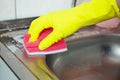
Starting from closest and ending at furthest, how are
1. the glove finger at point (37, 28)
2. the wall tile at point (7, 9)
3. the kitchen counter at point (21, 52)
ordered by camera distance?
the kitchen counter at point (21, 52) < the glove finger at point (37, 28) < the wall tile at point (7, 9)

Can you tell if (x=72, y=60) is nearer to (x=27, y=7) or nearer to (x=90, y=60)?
(x=90, y=60)

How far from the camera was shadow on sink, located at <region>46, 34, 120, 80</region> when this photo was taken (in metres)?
0.77

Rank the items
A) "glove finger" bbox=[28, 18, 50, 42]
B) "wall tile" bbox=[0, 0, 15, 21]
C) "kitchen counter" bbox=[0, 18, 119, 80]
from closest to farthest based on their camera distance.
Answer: "kitchen counter" bbox=[0, 18, 119, 80]
"glove finger" bbox=[28, 18, 50, 42]
"wall tile" bbox=[0, 0, 15, 21]

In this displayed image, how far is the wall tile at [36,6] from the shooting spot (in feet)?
2.86

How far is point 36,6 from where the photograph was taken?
35.6 inches

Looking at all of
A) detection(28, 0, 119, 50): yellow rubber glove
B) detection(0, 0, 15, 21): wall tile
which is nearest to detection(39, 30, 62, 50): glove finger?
detection(28, 0, 119, 50): yellow rubber glove

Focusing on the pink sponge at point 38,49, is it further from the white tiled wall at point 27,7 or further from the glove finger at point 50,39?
the white tiled wall at point 27,7

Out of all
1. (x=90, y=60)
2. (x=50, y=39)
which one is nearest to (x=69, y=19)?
(x=50, y=39)

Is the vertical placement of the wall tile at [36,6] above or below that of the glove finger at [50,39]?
above

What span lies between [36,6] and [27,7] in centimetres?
4

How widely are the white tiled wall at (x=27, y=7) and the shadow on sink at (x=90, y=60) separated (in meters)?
0.20

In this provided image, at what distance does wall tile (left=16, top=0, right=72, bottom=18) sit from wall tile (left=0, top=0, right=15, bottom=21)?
0.07 ft

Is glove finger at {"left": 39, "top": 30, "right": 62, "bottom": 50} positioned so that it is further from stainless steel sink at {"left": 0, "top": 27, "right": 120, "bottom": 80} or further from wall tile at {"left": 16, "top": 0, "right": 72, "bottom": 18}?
wall tile at {"left": 16, "top": 0, "right": 72, "bottom": 18}

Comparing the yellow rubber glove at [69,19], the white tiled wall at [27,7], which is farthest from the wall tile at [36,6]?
the yellow rubber glove at [69,19]
